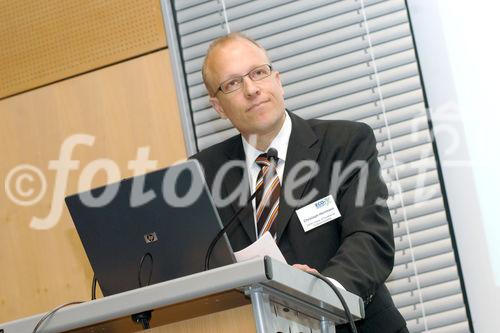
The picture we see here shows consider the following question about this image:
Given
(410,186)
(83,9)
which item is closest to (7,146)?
(83,9)

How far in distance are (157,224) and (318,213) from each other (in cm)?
64

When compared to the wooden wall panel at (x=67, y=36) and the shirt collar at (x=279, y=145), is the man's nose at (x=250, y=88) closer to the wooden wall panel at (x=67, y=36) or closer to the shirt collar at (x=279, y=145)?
the shirt collar at (x=279, y=145)

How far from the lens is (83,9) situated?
442 cm

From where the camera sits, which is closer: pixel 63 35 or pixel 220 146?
pixel 220 146

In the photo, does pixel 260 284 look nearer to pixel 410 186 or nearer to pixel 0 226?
pixel 410 186

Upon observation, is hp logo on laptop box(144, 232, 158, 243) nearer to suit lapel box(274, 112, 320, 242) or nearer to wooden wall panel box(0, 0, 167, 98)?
suit lapel box(274, 112, 320, 242)

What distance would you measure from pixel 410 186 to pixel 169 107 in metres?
1.26

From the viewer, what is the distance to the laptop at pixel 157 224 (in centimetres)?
215

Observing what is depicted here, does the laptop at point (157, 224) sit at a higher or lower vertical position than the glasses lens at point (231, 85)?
lower

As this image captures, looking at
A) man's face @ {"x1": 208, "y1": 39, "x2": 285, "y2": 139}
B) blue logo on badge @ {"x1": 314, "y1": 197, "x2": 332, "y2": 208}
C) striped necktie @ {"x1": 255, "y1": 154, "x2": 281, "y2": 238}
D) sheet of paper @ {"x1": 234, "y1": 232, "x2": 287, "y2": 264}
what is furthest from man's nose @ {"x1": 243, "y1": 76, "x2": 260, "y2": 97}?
sheet of paper @ {"x1": 234, "y1": 232, "x2": 287, "y2": 264}

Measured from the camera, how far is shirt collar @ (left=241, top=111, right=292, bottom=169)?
2.91 meters

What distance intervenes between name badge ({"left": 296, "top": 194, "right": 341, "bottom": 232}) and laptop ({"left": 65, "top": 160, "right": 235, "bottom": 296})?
511 mm

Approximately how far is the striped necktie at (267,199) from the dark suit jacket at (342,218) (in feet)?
0.09

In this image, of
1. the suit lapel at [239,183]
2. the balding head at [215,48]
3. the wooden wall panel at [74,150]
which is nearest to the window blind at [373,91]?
the wooden wall panel at [74,150]
